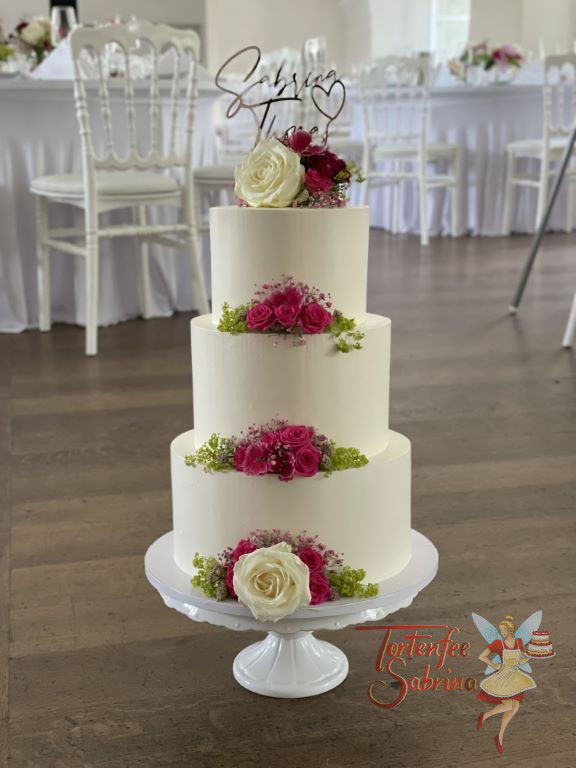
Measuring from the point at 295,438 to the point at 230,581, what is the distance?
20cm

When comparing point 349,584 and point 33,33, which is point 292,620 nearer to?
point 349,584

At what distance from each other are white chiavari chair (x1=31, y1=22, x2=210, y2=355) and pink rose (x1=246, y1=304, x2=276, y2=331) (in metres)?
1.96

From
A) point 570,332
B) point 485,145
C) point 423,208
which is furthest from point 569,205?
point 570,332

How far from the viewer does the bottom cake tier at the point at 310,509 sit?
3.81 ft

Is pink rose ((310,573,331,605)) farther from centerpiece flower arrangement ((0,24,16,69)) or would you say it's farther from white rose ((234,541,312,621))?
centerpiece flower arrangement ((0,24,16,69))

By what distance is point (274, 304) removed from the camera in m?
1.13

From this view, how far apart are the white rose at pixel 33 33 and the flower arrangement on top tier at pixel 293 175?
3.53 metres

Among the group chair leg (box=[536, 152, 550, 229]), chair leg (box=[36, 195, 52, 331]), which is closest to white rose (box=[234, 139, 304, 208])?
chair leg (box=[36, 195, 52, 331])

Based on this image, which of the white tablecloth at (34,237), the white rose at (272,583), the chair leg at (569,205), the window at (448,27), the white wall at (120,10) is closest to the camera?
the white rose at (272,583)

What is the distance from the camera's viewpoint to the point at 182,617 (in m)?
1.42

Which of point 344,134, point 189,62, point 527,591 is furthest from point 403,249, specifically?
point 527,591

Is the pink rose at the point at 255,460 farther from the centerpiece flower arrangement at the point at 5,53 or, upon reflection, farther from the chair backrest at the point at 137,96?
the centerpiece flower arrangement at the point at 5,53

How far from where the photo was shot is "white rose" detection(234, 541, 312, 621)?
1083mm

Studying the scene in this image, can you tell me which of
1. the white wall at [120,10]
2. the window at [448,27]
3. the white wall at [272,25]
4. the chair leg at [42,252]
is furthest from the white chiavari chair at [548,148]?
the white wall at [120,10]
